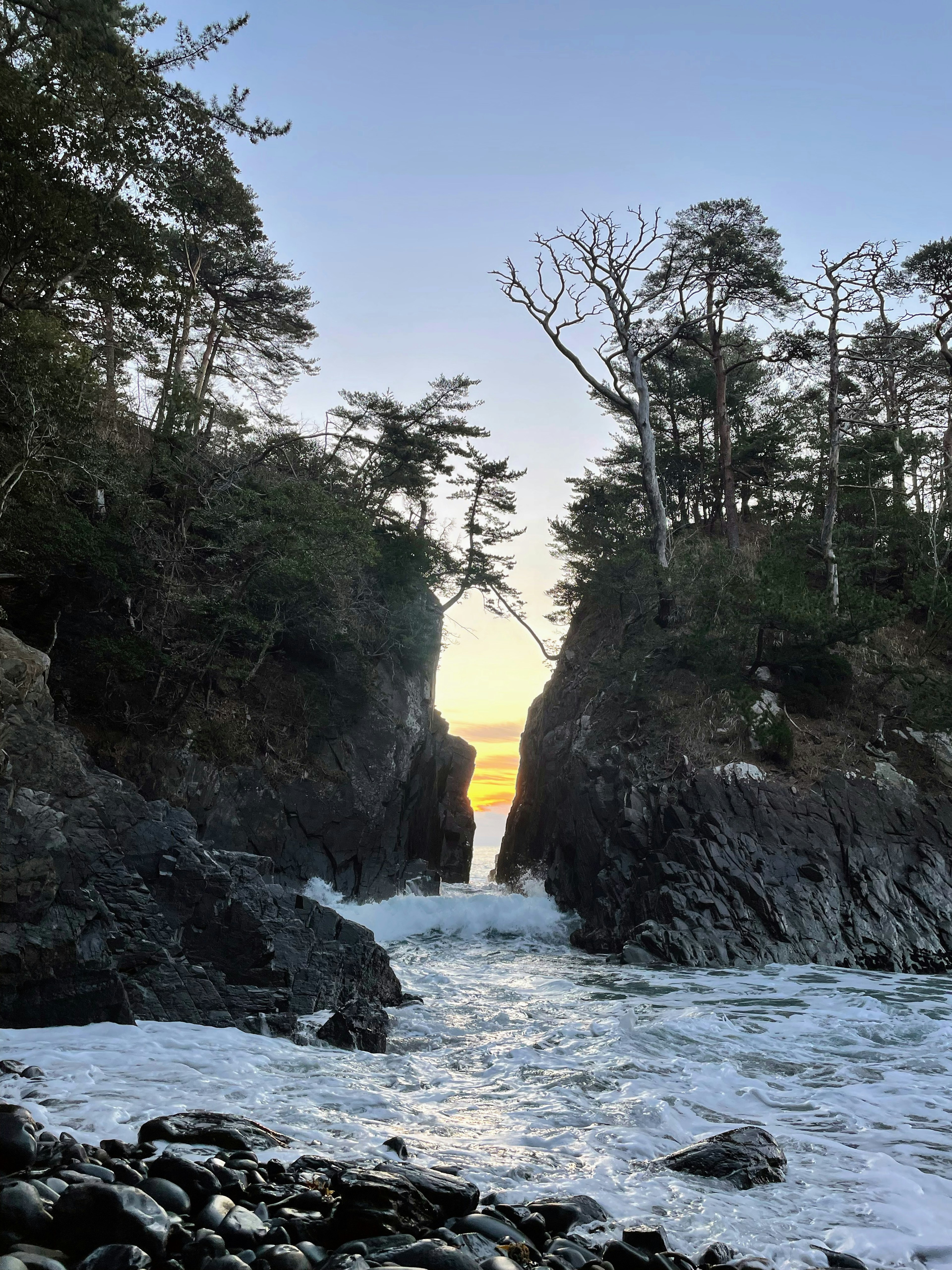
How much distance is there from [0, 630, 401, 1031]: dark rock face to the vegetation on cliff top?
6.13 meters

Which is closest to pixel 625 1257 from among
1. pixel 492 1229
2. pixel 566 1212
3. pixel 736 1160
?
pixel 566 1212

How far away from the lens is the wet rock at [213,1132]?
4.89 meters

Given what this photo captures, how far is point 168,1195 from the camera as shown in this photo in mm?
4047

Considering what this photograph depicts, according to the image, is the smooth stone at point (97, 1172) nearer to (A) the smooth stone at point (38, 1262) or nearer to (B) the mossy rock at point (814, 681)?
(A) the smooth stone at point (38, 1262)

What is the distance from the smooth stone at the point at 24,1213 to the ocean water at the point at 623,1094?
1237mm

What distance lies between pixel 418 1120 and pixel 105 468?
1487 cm

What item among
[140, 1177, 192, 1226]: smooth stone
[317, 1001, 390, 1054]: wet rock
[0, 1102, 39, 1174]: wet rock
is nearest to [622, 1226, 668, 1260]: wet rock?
[140, 1177, 192, 1226]: smooth stone

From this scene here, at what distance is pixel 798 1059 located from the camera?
8.45 metres

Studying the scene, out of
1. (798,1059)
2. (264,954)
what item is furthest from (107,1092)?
(798,1059)

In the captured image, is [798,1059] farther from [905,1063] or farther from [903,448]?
[903,448]

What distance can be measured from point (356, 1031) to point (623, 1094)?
292cm

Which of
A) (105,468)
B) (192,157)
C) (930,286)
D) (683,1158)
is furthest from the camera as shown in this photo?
(930,286)

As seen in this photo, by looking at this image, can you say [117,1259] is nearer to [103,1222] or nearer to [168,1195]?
[103,1222]

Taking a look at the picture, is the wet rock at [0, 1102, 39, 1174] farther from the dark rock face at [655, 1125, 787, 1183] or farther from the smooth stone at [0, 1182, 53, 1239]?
the dark rock face at [655, 1125, 787, 1183]
